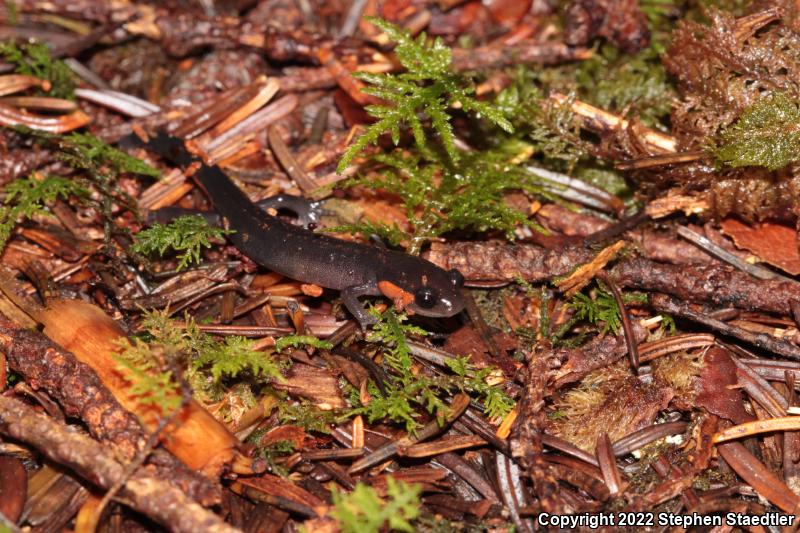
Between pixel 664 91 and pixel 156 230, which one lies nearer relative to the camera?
pixel 156 230

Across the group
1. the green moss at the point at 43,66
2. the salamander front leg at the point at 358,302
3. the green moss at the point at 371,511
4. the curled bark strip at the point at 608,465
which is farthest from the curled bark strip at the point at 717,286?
the green moss at the point at 43,66

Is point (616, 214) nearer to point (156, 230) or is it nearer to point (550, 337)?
point (550, 337)

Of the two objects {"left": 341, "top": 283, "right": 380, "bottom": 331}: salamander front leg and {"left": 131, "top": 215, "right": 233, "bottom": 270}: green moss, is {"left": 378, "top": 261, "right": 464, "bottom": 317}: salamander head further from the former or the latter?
{"left": 131, "top": 215, "right": 233, "bottom": 270}: green moss

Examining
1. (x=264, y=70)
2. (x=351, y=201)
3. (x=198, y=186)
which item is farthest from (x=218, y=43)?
(x=351, y=201)

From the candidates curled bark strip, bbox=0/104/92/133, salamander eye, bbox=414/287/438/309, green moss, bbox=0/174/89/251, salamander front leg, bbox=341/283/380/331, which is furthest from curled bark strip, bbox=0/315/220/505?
curled bark strip, bbox=0/104/92/133

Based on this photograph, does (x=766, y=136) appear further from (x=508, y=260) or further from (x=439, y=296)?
(x=439, y=296)

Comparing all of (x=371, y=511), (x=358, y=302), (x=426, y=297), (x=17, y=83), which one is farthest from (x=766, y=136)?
(x=17, y=83)

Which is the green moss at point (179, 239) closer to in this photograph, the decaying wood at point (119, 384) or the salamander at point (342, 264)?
the salamander at point (342, 264)
